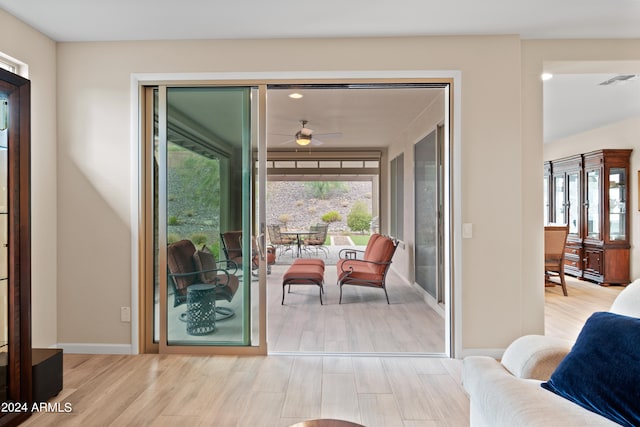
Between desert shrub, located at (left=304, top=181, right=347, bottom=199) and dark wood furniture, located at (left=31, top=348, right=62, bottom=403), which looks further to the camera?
desert shrub, located at (left=304, top=181, right=347, bottom=199)


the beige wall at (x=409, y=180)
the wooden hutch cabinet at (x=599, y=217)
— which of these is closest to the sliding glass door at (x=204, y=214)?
the beige wall at (x=409, y=180)

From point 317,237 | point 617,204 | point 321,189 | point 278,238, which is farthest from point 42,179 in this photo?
point 321,189

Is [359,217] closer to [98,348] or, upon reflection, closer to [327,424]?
[98,348]

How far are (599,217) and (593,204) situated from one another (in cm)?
28

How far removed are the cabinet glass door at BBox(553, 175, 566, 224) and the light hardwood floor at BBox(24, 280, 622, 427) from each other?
19.0 ft

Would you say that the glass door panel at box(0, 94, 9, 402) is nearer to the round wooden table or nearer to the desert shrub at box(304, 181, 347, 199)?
the round wooden table

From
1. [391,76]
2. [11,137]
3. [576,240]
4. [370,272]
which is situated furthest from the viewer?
[576,240]

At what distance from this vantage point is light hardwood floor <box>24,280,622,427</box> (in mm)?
2238

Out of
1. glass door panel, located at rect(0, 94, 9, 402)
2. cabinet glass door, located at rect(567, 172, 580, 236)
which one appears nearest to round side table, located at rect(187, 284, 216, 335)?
glass door panel, located at rect(0, 94, 9, 402)

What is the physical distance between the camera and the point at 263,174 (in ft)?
10.5

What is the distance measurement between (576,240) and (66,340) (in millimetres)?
7609

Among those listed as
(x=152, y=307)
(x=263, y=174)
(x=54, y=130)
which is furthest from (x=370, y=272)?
(x=54, y=130)

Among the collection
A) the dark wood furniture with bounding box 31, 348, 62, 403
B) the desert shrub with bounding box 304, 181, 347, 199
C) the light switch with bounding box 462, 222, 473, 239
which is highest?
the desert shrub with bounding box 304, 181, 347, 199

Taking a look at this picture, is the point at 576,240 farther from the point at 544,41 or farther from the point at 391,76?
the point at 391,76
